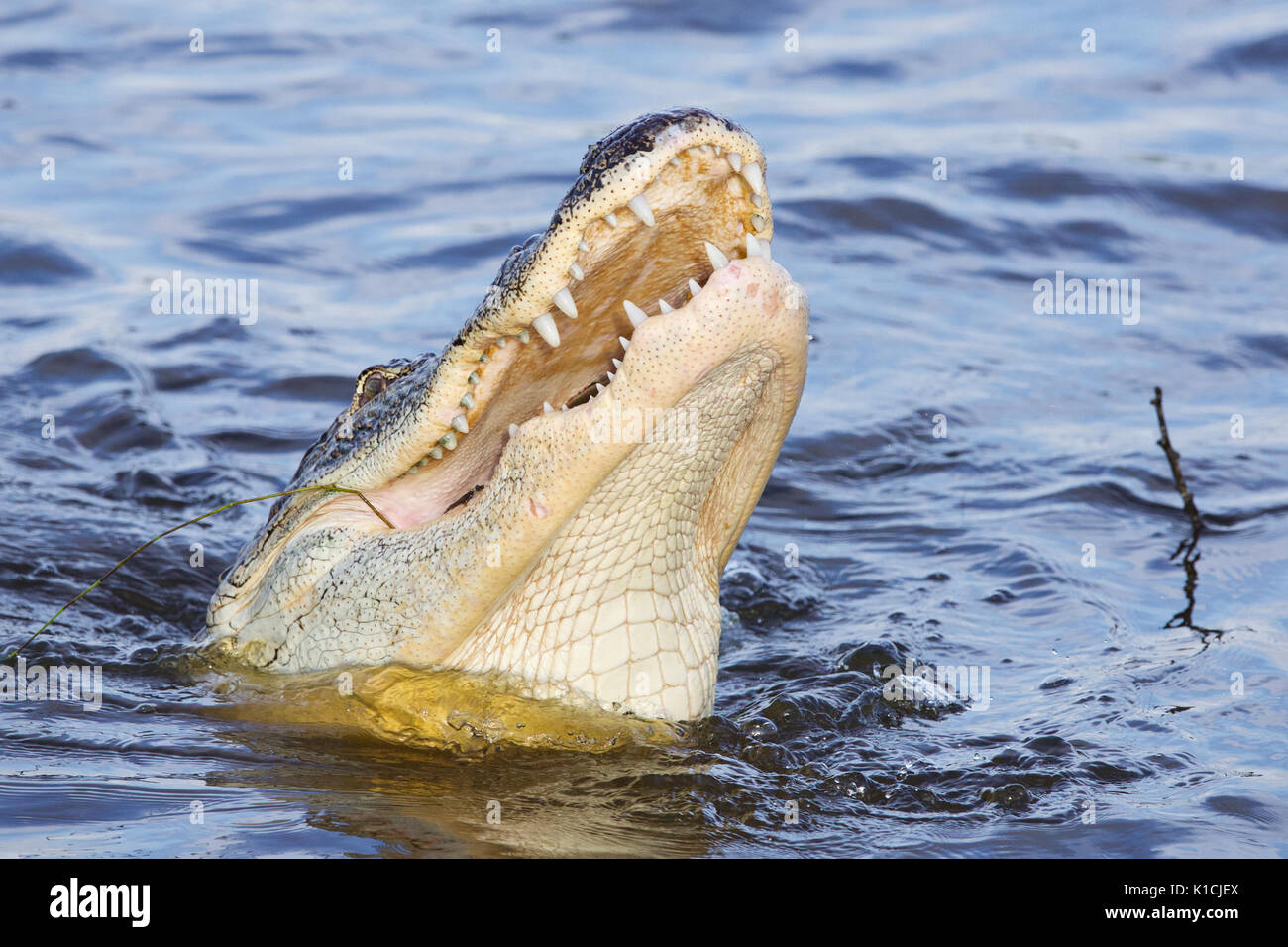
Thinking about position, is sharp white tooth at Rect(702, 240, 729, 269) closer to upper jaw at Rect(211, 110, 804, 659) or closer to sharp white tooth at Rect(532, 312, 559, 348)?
upper jaw at Rect(211, 110, 804, 659)

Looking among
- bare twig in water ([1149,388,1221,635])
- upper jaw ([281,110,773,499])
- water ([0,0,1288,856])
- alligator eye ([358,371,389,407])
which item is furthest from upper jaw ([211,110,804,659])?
bare twig in water ([1149,388,1221,635])

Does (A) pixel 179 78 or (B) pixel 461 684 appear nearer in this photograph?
(B) pixel 461 684

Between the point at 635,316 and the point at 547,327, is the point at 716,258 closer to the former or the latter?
the point at 635,316

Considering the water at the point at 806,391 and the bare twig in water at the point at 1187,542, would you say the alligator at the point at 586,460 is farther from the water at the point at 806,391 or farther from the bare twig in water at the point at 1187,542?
the bare twig in water at the point at 1187,542

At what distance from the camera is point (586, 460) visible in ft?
11.3

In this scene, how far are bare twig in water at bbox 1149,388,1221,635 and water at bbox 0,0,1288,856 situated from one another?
0.16 ft

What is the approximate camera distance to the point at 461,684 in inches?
156

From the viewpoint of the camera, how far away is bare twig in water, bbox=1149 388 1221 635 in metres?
5.20

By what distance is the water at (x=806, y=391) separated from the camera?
3.81 metres

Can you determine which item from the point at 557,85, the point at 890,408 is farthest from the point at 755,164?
the point at 557,85

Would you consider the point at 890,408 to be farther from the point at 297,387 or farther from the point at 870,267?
the point at 297,387

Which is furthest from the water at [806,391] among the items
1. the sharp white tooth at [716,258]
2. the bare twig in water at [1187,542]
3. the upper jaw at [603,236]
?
the sharp white tooth at [716,258]

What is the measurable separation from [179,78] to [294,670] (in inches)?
431
